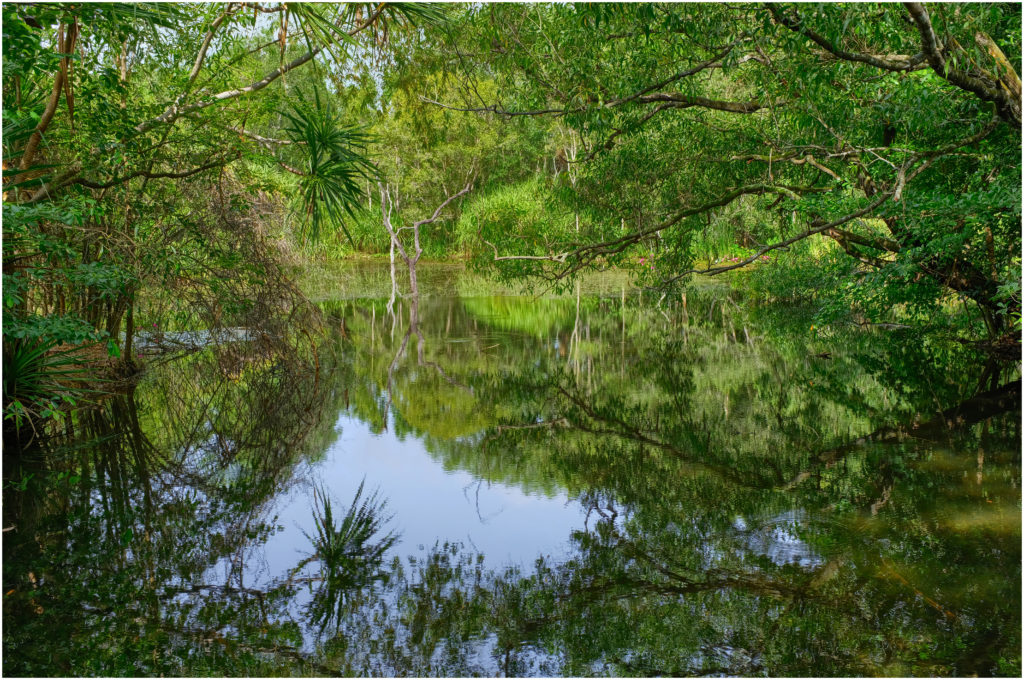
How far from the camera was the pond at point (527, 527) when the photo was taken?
10.4 ft

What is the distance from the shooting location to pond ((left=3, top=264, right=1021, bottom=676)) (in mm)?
3172

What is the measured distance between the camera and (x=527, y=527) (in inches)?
184

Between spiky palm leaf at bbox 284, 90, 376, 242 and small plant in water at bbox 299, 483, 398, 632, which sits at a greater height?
spiky palm leaf at bbox 284, 90, 376, 242

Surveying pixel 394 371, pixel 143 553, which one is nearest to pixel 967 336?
pixel 394 371

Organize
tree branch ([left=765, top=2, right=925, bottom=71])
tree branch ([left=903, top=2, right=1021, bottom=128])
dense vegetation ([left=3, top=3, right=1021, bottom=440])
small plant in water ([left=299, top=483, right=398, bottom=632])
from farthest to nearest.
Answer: dense vegetation ([left=3, top=3, right=1021, bottom=440])
tree branch ([left=765, top=2, right=925, bottom=71])
tree branch ([left=903, top=2, right=1021, bottom=128])
small plant in water ([left=299, top=483, right=398, bottom=632])

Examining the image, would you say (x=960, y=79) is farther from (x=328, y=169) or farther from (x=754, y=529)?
(x=328, y=169)

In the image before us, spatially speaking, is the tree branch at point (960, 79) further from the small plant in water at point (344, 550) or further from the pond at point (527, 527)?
the small plant in water at point (344, 550)

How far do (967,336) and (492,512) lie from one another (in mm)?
8554

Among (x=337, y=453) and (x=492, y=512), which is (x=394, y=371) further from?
(x=492, y=512)

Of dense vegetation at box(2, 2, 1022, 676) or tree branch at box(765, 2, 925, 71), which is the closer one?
dense vegetation at box(2, 2, 1022, 676)

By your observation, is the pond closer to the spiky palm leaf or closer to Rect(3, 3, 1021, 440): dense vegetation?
Rect(3, 3, 1021, 440): dense vegetation

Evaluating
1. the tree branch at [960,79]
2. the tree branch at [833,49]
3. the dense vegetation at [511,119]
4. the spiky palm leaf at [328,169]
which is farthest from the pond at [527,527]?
the tree branch at [833,49]

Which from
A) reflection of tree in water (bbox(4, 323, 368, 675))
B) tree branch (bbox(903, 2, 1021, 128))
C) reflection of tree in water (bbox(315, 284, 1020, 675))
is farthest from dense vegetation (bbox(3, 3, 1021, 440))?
reflection of tree in water (bbox(315, 284, 1020, 675))

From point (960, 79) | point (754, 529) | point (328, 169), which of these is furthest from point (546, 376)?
point (960, 79)
